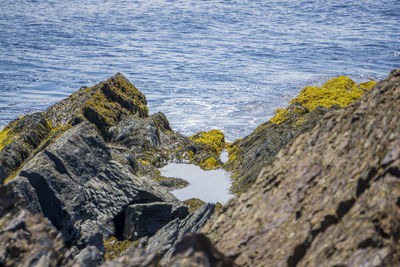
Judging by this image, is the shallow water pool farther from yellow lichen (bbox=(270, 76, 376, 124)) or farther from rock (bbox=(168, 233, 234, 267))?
rock (bbox=(168, 233, 234, 267))

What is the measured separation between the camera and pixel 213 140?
24906 millimetres

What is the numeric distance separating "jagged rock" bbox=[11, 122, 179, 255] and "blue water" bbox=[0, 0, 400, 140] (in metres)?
15.8

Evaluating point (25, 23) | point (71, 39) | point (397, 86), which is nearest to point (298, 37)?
point (71, 39)

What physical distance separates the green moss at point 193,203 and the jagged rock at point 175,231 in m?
2.31

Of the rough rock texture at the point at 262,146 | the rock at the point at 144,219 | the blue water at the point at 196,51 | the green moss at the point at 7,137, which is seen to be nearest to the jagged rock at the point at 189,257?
the rock at the point at 144,219

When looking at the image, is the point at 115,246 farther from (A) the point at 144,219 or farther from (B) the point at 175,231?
(B) the point at 175,231

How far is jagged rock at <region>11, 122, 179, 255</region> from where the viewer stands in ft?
35.0

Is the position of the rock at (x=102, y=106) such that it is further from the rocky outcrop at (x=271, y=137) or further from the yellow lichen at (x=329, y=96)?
the yellow lichen at (x=329, y=96)

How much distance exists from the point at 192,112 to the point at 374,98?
27.6 meters

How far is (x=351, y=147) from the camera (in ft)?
21.2

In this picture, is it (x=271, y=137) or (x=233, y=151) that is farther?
(x=233, y=151)

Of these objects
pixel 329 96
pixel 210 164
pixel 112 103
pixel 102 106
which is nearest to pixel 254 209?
pixel 210 164

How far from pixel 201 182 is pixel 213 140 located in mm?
7061

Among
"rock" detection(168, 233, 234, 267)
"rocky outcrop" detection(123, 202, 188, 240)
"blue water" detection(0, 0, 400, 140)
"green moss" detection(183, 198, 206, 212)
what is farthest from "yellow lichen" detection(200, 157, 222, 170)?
"rock" detection(168, 233, 234, 267)
